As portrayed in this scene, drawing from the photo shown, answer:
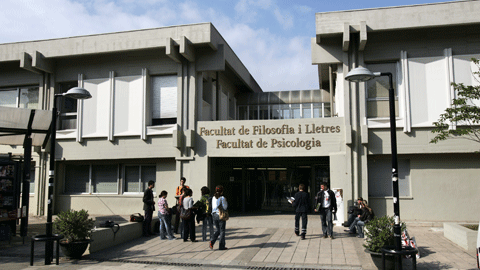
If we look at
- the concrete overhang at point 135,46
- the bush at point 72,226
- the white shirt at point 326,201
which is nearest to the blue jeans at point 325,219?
the white shirt at point 326,201

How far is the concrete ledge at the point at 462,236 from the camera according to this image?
32.8 feet

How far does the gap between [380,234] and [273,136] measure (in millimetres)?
8347

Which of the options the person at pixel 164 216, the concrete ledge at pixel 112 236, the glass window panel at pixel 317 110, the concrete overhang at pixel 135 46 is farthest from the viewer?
the glass window panel at pixel 317 110

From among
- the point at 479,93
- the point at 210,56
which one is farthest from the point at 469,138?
the point at 210,56

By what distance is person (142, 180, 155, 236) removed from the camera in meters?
12.3

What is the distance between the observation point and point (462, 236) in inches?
412

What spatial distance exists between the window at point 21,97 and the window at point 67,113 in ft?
4.87

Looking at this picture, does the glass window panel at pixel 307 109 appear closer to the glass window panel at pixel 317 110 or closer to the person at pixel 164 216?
the glass window panel at pixel 317 110

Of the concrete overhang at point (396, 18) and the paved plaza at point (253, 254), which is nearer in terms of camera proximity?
the paved plaza at point (253, 254)

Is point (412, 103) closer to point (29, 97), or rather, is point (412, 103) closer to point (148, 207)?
point (148, 207)

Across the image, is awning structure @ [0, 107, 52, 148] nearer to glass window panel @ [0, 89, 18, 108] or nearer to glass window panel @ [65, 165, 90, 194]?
glass window panel @ [65, 165, 90, 194]

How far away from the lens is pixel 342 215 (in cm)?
1445

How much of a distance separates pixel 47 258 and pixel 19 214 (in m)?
4.27

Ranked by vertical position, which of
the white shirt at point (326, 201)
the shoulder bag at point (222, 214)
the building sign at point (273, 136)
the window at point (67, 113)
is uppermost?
the window at point (67, 113)
